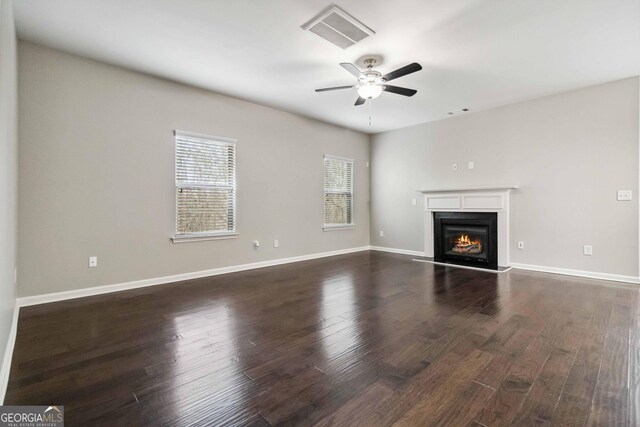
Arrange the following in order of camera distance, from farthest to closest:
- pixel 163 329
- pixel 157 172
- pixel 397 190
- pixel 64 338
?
→ pixel 397 190, pixel 157 172, pixel 163 329, pixel 64 338

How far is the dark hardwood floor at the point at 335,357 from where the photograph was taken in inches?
58.1

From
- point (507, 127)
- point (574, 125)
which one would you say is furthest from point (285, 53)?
point (574, 125)

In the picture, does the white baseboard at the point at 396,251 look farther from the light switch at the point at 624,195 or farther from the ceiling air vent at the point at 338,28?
the ceiling air vent at the point at 338,28

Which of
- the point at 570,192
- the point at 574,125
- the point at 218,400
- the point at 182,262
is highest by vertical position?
the point at 574,125

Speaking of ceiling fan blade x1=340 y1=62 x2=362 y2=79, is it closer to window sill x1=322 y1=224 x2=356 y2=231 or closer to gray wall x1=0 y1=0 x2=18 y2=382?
gray wall x1=0 y1=0 x2=18 y2=382

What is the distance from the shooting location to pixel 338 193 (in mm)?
6410

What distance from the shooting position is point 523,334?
235cm

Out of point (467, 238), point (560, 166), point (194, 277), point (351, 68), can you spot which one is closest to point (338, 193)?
point (467, 238)

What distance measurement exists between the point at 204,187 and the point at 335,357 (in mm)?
3233

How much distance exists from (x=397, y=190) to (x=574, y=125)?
3.09 meters

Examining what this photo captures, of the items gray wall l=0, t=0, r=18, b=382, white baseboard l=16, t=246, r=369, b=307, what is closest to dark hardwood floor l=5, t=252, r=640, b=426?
white baseboard l=16, t=246, r=369, b=307

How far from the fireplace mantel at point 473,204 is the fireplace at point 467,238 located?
0.09 m

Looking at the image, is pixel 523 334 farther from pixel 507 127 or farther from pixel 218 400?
pixel 507 127

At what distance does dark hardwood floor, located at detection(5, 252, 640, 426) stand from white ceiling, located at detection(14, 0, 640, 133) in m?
2.68
